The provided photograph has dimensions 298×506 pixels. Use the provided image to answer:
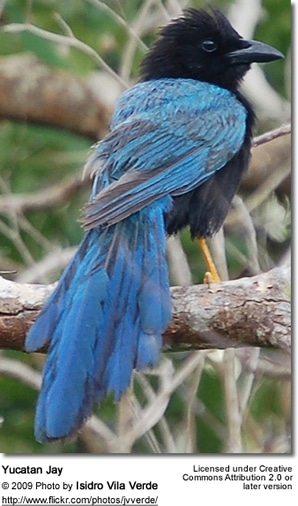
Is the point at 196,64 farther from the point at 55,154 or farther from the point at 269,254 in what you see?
the point at 55,154

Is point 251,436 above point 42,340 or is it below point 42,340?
below

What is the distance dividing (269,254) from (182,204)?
100 cm

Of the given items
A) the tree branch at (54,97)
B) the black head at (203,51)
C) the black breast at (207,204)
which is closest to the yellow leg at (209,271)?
the black breast at (207,204)

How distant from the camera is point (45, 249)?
18.0 ft

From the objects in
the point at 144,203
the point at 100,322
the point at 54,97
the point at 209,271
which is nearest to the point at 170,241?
the point at 209,271

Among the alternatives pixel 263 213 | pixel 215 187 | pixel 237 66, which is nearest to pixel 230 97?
pixel 237 66

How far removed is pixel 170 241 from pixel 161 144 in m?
0.77

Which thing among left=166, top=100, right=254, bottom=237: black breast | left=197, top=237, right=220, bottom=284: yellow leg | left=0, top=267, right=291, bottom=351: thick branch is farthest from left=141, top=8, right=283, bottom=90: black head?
left=0, top=267, right=291, bottom=351: thick branch

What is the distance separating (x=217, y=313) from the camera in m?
3.79

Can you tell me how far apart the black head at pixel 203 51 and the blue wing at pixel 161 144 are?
0.31ft

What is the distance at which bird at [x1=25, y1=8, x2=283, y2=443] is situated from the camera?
3529mm

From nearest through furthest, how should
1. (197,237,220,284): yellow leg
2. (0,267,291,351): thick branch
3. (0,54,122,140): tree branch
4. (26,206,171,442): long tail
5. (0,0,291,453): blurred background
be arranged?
(26,206,171,442): long tail
(0,267,291,351): thick branch
(197,237,220,284): yellow leg
(0,0,291,453): blurred background
(0,54,122,140): tree branch

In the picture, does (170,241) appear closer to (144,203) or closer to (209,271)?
(209,271)

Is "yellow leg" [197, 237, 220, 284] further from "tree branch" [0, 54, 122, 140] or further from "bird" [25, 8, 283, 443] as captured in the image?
"tree branch" [0, 54, 122, 140]
